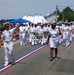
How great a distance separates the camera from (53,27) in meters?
16.0

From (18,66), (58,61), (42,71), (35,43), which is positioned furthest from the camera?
(35,43)

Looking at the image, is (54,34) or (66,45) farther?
(66,45)

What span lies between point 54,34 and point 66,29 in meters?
9.93

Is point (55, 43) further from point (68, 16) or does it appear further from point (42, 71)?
point (68, 16)

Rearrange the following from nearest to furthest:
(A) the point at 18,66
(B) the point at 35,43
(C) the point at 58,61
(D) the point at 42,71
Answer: (D) the point at 42,71 → (A) the point at 18,66 → (C) the point at 58,61 → (B) the point at 35,43

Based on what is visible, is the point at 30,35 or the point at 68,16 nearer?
the point at 30,35

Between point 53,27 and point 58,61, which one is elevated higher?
point 53,27

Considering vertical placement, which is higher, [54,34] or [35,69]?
[54,34]

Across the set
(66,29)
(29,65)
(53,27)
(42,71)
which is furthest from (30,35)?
(42,71)

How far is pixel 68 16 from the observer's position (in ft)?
401

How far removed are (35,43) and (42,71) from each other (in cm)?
1464

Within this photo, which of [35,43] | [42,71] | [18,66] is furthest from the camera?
[35,43]

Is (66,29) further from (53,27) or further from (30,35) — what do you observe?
(53,27)

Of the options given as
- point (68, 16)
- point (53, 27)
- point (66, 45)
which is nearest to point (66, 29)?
point (66, 45)
